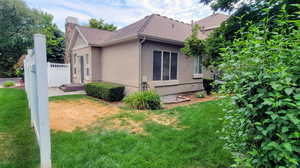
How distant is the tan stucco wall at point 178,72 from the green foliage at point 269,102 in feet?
19.8

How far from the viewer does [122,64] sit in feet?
28.3

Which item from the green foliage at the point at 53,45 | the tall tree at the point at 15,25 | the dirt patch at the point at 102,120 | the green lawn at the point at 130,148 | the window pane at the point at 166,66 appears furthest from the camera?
the green foliage at the point at 53,45

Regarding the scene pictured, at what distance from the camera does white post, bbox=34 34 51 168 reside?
2.18 m

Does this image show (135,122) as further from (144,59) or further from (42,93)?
(144,59)

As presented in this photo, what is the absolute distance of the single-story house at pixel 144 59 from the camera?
770 centimetres

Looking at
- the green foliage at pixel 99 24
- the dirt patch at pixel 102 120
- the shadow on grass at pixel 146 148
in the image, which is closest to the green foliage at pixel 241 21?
the shadow on grass at pixel 146 148

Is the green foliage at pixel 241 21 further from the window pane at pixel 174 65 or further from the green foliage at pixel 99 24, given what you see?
the green foliage at pixel 99 24

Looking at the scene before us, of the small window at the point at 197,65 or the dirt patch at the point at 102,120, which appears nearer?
the dirt patch at the point at 102,120

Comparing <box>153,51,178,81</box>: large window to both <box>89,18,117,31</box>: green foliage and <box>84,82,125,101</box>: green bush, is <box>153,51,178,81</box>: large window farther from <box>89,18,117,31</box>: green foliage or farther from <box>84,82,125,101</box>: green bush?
<box>89,18,117,31</box>: green foliage

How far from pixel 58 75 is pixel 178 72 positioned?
9.44m

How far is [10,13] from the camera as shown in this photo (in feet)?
56.9

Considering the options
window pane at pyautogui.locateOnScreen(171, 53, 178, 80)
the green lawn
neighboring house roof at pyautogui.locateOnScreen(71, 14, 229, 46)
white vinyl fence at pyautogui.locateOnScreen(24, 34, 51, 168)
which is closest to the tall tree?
neighboring house roof at pyautogui.locateOnScreen(71, 14, 229, 46)

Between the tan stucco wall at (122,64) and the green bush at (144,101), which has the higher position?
the tan stucco wall at (122,64)

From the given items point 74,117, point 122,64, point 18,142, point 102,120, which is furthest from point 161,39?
point 18,142
